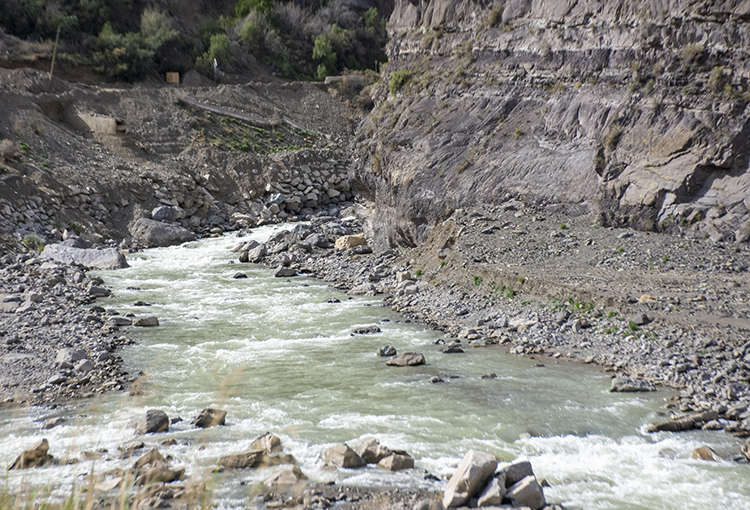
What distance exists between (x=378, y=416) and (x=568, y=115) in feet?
32.9

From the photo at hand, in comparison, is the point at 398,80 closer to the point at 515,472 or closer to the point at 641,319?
the point at 641,319

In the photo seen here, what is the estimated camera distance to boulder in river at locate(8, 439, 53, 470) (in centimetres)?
542

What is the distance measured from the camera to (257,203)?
24188mm

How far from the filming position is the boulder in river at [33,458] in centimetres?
542

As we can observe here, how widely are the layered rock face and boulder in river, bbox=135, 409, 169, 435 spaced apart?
993cm

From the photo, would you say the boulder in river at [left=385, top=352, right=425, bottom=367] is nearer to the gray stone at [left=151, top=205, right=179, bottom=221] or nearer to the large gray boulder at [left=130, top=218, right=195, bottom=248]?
the large gray boulder at [left=130, top=218, right=195, bottom=248]

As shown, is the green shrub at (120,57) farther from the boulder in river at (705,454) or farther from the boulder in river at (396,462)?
the boulder in river at (705,454)

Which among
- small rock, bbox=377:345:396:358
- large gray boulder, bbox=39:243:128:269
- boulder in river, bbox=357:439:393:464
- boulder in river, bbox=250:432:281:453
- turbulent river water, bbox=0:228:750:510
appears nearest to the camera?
turbulent river water, bbox=0:228:750:510

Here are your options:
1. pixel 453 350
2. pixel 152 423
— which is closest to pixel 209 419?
pixel 152 423

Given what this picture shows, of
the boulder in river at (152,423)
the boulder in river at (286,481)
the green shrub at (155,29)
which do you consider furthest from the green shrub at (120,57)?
the boulder in river at (286,481)

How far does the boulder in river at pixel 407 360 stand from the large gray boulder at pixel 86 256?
10.0 meters

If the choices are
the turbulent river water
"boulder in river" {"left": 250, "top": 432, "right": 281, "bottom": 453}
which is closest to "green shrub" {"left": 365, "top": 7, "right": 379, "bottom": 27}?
the turbulent river water

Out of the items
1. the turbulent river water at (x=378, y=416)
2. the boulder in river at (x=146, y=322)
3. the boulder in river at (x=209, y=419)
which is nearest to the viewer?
the turbulent river water at (x=378, y=416)

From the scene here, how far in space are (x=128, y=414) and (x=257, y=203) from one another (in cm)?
1785
